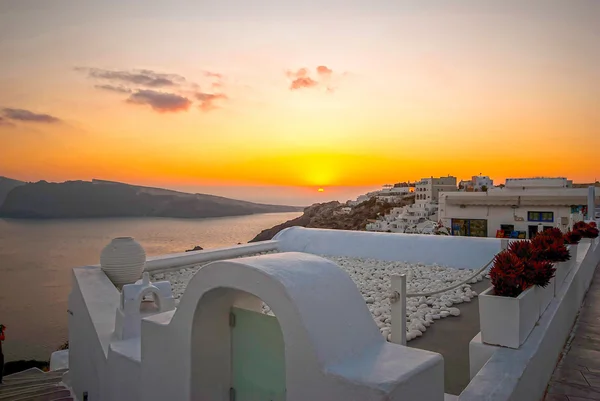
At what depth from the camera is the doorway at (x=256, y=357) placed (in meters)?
2.15

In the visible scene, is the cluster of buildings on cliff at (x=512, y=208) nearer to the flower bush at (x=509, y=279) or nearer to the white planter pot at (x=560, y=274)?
the white planter pot at (x=560, y=274)

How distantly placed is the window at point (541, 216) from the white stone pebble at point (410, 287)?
15.7 m

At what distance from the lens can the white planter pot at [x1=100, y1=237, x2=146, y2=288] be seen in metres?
5.64

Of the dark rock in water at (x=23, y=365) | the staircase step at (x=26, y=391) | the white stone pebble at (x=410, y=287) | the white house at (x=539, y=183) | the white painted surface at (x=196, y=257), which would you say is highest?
the white house at (x=539, y=183)

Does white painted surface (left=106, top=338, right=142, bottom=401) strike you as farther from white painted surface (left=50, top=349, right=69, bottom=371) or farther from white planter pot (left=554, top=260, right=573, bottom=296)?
white painted surface (left=50, top=349, right=69, bottom=371)

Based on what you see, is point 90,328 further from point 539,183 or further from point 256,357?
point 539,183

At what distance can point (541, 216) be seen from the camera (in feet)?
65.2

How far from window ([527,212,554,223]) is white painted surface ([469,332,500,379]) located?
64.7 feet

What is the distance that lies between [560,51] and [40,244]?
2369cm

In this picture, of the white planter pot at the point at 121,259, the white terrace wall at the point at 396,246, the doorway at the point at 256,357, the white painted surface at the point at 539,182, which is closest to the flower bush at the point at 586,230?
the white terrace wall at the point at 396,246

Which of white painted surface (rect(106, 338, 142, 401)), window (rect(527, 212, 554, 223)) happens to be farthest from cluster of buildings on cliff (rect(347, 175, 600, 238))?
white painted surface (rect(106, 338, 142, 401))

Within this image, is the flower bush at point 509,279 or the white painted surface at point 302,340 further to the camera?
the flower bush at point 509,279

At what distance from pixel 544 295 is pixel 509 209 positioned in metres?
19.2

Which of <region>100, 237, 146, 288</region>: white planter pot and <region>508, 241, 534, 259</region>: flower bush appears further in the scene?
<region>100, 237, 146, 288</region>: white planter pot
